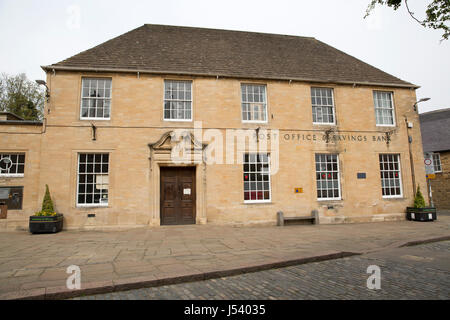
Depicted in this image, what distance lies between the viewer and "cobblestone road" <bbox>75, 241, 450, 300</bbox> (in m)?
4.01

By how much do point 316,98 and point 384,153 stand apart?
453 centimetres

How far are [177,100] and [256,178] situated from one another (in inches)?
200

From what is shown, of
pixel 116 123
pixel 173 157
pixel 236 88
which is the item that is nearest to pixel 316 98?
pixel 236 88

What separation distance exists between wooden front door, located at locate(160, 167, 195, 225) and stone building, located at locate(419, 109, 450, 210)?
17468 mm

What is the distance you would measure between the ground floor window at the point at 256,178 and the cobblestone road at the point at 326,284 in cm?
619

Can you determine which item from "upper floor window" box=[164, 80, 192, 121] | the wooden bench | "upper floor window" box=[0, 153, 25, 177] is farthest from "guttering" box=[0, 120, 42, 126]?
the wooden bench

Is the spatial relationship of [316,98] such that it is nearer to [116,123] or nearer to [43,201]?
[116,123]

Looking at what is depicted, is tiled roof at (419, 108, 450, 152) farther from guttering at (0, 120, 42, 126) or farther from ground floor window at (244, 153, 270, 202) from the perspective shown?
guttering at (0, 120, 42, 126)

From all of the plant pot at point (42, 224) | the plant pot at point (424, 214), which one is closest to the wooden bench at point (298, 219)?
the plant pot at point (424, 214)

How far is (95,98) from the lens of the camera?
37.8ft

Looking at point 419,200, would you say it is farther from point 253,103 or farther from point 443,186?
point 443,186

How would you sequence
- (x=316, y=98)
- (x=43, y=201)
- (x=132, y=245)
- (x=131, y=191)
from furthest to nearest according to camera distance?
(x=316, y=98), (x=131, y=191), (x=43, y=201), (x=132, y=245)
